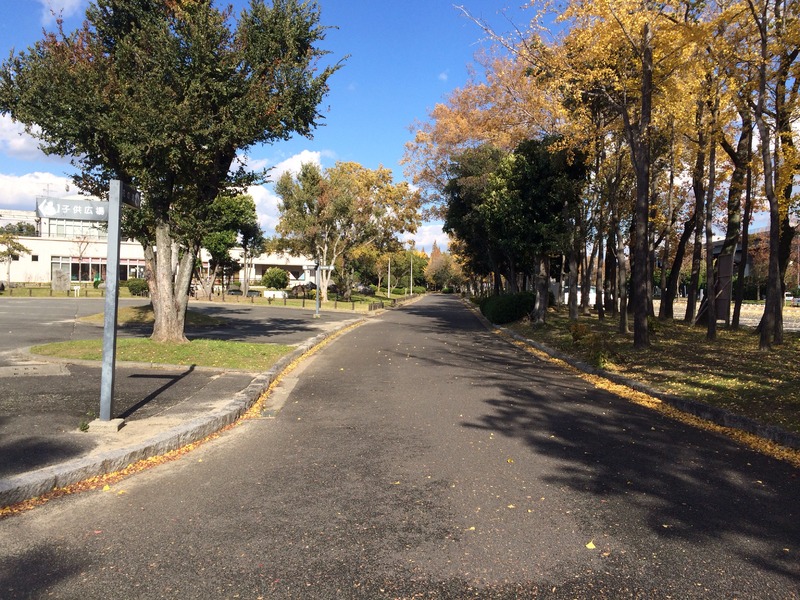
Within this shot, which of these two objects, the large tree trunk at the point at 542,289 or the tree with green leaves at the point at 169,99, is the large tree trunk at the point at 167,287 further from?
the large tree trunk at the point at 542,289

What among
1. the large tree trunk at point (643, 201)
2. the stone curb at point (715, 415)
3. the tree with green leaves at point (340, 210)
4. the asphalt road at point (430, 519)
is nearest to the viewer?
the asphalt road at point (430, 519)

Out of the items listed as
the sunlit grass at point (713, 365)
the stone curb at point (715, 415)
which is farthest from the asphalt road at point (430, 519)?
the sunlit grass at point (713, 365)

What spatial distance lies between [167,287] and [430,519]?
34.2ft

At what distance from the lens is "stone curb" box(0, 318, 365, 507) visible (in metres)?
4.65

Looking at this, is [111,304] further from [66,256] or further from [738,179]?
[66,256]

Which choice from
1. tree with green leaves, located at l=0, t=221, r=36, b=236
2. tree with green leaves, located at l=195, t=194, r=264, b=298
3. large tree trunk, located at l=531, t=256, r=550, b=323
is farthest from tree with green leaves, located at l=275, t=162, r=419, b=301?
tree with green leaves, located at l=0, t=221, r=36, b=236

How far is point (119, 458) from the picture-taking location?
5.52 m

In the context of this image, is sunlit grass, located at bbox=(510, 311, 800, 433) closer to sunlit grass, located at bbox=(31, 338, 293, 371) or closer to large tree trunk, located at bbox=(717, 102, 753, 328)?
large tree trunk, located at bbox=(717, 102, 753, 328)

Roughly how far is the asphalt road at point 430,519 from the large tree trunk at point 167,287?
6.55m

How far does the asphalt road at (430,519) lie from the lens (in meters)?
3.42

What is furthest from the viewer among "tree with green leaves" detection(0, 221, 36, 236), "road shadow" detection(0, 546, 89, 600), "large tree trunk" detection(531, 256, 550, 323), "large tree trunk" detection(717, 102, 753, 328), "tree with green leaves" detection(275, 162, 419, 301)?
"tree with green leaves" detection(0, 221, 36, 236)

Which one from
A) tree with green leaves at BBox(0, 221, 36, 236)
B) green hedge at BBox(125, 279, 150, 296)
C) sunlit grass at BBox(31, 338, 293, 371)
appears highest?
tree with green leaves at BBox(0, 221, 36, 236)

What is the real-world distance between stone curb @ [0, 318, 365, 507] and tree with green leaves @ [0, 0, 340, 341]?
17.3ft

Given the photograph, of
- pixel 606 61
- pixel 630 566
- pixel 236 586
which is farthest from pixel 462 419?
pixel 606 61
